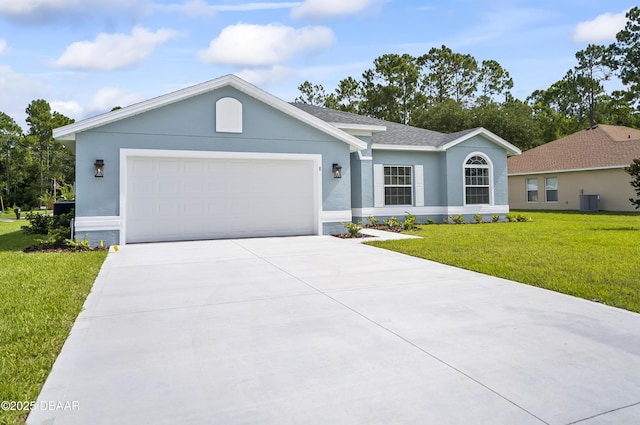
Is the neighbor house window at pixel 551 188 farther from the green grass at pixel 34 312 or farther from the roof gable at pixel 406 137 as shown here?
the green grass at pixel 34 312

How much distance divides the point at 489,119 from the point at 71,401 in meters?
37.3

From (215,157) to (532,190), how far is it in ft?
72.7

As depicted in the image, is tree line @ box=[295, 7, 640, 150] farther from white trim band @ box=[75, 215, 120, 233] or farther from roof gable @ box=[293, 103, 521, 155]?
white trim band @ box=[75, 215, 120, 233]

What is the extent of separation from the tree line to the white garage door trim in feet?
87.5

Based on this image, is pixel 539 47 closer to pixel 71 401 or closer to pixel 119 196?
pixel 119 196

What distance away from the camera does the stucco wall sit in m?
22.1

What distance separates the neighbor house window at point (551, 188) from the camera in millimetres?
25156

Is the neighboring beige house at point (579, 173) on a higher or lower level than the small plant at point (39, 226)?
higher

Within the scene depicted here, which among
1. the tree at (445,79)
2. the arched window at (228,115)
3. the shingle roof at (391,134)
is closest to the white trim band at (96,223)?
the arched window at (228,115)

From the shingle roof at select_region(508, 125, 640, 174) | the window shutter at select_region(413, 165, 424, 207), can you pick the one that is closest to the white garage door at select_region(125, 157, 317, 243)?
the window shutter at select_region(413, 165, 424, 207)

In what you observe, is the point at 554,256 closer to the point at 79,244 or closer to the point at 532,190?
the point at 79,244

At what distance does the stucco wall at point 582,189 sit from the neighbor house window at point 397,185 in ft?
43.9

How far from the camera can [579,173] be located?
2389 centimetres

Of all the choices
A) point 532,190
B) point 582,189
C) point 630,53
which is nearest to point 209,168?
point 582,189
